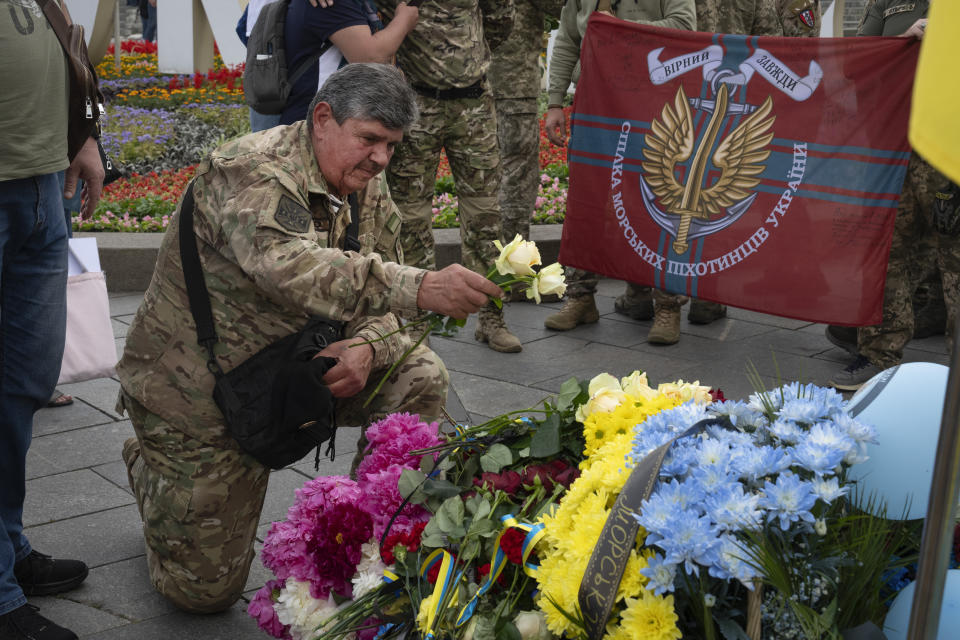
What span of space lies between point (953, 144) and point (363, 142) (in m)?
2.18

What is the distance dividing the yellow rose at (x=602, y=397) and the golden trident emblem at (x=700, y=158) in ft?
10.7

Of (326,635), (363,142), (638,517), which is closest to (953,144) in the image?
(638,517)

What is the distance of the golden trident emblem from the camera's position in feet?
17.0

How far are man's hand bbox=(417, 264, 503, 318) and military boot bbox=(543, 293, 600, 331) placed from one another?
348 centimetres

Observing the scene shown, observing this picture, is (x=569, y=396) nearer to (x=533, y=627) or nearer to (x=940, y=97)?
(x=533, y=627)

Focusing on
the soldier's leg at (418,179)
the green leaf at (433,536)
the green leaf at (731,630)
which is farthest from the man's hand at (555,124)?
the green leaf at (731,630)

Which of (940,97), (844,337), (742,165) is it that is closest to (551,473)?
(940,97)

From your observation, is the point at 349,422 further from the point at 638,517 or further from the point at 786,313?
the point at 786,313

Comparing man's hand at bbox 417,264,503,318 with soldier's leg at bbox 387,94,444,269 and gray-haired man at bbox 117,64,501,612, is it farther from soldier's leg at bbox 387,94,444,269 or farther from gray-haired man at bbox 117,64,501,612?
soldier's leg at bbox 387,94,444,269

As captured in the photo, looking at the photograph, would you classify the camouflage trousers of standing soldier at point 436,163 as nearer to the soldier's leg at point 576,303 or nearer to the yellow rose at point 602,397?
the soldier's leg at point 576,303

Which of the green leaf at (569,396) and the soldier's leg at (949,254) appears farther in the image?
the soldier's leg at (949,254)

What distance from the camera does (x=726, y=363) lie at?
548cm

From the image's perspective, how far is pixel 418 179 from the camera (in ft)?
17.1

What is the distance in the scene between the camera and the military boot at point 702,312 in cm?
623
